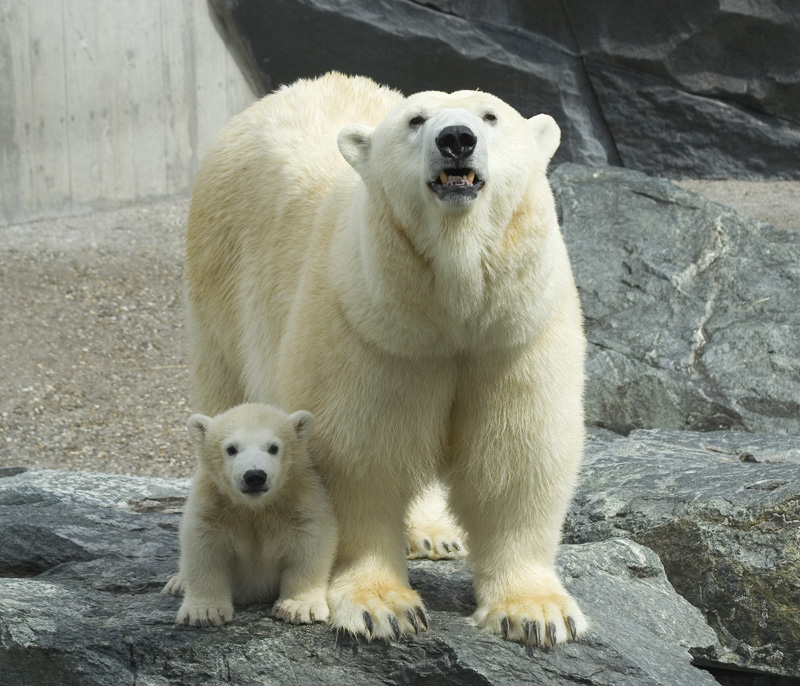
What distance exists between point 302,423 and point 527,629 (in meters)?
0.85

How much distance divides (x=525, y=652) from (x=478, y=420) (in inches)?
25.7

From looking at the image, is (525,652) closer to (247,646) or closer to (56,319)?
(247,646)

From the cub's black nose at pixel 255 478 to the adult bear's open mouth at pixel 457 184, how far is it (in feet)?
2.93

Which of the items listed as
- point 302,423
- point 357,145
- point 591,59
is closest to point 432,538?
point 302,423

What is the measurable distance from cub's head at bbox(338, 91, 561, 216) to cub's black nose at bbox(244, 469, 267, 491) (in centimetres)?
79

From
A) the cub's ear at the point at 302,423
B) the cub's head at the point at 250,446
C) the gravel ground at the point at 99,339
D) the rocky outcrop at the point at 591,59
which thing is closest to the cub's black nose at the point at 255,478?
the cub's head at the point at 250,446

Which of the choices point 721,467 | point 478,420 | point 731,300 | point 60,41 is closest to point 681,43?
point 731,300

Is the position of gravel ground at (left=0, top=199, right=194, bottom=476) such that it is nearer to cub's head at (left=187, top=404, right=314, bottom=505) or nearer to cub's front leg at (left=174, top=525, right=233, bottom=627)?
cub's head at (left=187, top=404, right=314, bottom=505)

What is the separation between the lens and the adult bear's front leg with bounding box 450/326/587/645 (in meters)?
3.09

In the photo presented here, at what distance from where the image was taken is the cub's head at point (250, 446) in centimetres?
303

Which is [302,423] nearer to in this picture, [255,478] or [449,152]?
[255,478]

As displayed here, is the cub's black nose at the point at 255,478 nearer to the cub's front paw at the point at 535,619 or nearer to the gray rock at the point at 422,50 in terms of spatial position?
the cub's front paw at the point at 535,619

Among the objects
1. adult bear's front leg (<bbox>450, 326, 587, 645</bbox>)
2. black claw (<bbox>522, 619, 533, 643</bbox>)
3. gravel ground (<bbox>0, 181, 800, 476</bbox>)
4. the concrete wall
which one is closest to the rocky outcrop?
the concrete wall

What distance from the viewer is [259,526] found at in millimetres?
3180
